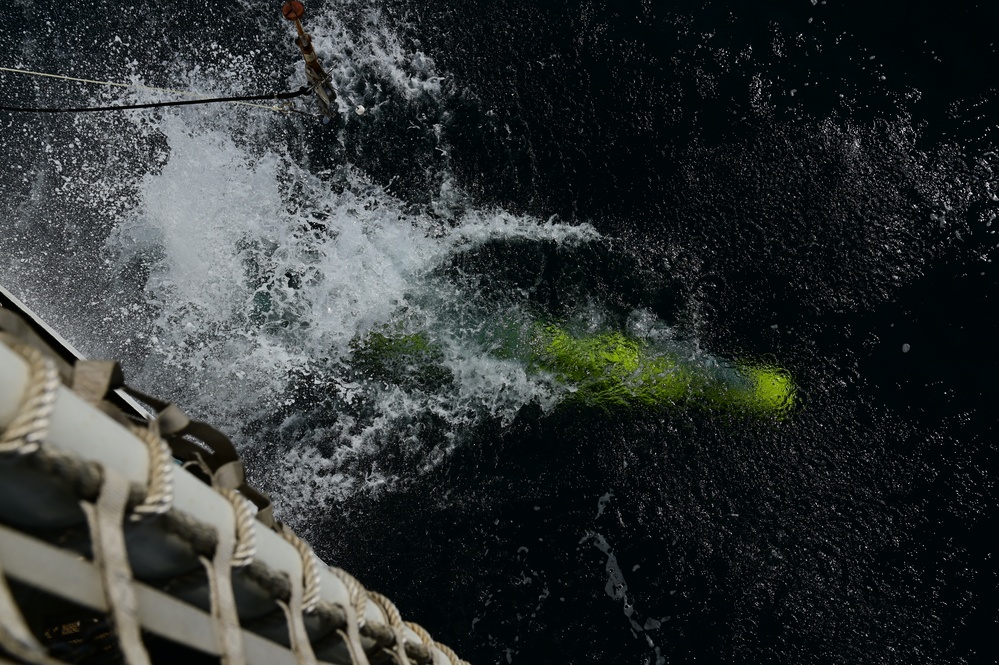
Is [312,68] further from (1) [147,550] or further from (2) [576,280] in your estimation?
(1) [147,550]

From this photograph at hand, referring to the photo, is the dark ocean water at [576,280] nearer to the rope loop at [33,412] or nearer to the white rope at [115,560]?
the white rope at [115,560]

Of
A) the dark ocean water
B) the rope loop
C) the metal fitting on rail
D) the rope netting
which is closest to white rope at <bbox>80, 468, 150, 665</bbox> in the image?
the rope netting

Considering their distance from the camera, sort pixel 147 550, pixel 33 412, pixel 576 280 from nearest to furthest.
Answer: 1. pixel 33 412
2. pixel 147 550
3. pixel 576 280

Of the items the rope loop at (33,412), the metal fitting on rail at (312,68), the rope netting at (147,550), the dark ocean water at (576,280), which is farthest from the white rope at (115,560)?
the metal fitting on rail at (312,68)

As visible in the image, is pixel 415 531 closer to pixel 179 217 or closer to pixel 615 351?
pixel 615 351

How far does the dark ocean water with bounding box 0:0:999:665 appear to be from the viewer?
→ 8.20 meters

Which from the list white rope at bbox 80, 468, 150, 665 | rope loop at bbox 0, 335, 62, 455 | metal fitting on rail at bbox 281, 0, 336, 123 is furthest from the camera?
metal fitting on rail at bbox 281, 0, 336, 123

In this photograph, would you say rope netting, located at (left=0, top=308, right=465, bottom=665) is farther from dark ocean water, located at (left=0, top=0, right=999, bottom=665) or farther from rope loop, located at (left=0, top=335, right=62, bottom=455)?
dark ocean water, located at (left=0, top=0, right=999, bottom=665)

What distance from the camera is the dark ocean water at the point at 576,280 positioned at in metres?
8.20

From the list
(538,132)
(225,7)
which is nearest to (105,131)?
(225,7)

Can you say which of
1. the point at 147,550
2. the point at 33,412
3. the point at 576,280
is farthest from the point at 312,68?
the point at 33,412

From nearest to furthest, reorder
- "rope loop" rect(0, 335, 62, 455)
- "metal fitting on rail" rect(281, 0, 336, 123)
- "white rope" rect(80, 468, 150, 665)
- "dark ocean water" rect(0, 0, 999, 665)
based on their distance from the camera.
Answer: "rope loop" rect(0, 335, 62, 455) < "white rope" rect(80, 468, 150, 665) < "metal fitting on rail" rect(281, 0, 336, 123) < "dark ocean water" rect(0, 0, 999, 665)

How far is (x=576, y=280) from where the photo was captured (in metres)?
9.30

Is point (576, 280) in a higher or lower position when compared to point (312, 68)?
lower
